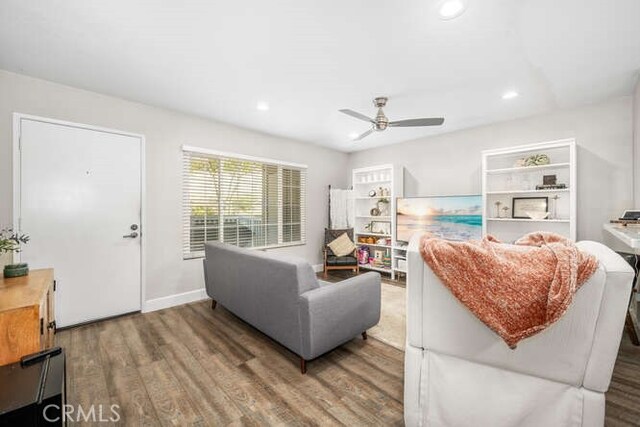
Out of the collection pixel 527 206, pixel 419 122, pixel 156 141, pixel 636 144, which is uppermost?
pixel 419 122

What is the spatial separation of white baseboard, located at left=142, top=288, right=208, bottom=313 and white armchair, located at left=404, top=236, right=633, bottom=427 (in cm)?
304

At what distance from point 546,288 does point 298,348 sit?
1582mm

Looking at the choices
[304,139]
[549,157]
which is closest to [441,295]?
[549,157]

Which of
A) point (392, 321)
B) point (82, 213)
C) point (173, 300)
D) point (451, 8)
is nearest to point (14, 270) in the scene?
point (82, 213)

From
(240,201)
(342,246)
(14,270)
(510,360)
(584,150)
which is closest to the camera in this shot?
(510,360)

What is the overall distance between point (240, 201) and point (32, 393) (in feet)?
10.4

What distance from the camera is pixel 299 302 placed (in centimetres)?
191

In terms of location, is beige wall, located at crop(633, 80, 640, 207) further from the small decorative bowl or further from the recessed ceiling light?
the recessed ceiling light

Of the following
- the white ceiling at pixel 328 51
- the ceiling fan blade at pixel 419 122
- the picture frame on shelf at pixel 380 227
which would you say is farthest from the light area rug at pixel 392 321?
the white ceiling at pixel 328 51

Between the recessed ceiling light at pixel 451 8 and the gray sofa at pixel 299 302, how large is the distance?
1.94 metres

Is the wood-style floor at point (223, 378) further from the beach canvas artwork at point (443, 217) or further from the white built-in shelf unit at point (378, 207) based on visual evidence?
the white built-in shelf unit at point (378, 207)

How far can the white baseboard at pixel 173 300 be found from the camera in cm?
315

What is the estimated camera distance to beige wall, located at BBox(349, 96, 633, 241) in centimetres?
299

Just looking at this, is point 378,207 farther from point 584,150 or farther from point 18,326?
point 18,326
